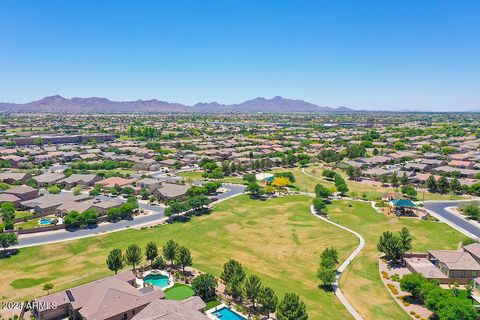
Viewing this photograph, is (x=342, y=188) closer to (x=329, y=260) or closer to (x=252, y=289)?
(x=329, y=260)

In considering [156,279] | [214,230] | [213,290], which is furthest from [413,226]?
[156,279]

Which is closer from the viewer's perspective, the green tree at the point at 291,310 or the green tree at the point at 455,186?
the green tree at the point at 291,310

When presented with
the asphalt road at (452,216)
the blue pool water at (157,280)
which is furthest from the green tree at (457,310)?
the asphalt road at (452,216)

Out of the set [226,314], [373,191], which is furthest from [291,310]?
[373,191]

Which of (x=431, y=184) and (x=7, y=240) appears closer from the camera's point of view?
(x=7, y=240)

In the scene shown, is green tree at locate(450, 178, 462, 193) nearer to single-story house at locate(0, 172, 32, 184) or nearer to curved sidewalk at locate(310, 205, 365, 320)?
curved sidewalk at locate(310, 205, 365, 320)

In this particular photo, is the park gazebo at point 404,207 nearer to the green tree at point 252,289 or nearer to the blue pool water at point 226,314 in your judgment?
the green tree at point 252,289

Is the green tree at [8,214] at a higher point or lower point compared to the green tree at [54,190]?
higher
